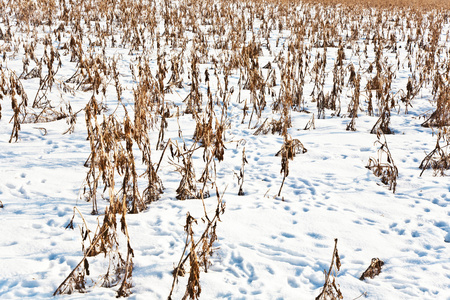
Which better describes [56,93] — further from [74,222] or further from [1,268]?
[1,268]

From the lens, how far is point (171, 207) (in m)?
3.54

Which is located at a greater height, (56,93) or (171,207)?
(56,93)

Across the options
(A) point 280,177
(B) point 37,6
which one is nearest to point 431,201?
(A) point 280,177

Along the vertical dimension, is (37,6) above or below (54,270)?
above

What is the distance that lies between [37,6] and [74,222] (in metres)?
9.36

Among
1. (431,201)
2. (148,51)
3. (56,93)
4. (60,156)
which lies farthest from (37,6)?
(431,201)

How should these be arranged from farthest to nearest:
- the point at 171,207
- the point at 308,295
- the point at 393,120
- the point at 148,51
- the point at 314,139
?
the point at 148,51 → the point at 393,120 → the point at 314,139 → the point at 171,207 → the point at 308,295

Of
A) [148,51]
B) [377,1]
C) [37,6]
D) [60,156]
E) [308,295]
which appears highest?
[377,1]

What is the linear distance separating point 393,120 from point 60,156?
4795 mm

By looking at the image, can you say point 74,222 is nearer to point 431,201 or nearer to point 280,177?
point 280,177

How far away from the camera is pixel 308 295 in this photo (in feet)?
8.27

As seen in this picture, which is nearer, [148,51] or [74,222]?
[74,222]

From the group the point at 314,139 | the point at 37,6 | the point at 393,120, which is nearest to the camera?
the point at 314,139

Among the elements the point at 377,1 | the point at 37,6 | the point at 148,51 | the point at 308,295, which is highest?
the point at 377,1
